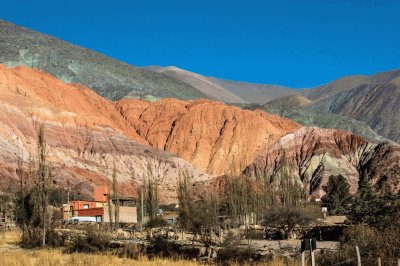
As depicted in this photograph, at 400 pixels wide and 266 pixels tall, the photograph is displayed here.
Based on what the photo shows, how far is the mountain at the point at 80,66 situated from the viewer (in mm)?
160500

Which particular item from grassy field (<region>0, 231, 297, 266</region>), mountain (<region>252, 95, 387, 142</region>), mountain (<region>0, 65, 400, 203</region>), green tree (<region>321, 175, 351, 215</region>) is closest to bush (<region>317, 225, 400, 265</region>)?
grassy field (<region>0, 231, 297, 266</region>)

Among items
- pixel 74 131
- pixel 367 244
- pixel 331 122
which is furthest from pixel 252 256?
pixel 331 122

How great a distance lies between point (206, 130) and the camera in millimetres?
137375

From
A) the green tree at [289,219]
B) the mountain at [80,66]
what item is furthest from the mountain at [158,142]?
the green tree at [289,219]

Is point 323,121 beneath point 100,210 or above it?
above

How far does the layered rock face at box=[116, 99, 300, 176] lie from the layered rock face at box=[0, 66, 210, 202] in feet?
33.8

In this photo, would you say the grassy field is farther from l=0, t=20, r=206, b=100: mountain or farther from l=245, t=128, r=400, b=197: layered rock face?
l=0, t=20, r=206, b=100: mountain

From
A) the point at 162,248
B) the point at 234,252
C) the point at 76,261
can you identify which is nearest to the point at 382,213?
the point at 234,252

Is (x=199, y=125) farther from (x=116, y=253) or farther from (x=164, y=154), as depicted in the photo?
(x=116, y=253)

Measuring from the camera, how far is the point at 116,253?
1046 inches

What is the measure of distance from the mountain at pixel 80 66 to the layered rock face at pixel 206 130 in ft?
52.9

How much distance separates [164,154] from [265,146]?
82.1ft

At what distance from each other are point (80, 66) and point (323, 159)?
281ft

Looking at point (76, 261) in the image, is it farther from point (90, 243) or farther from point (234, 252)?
point (234, 252)
